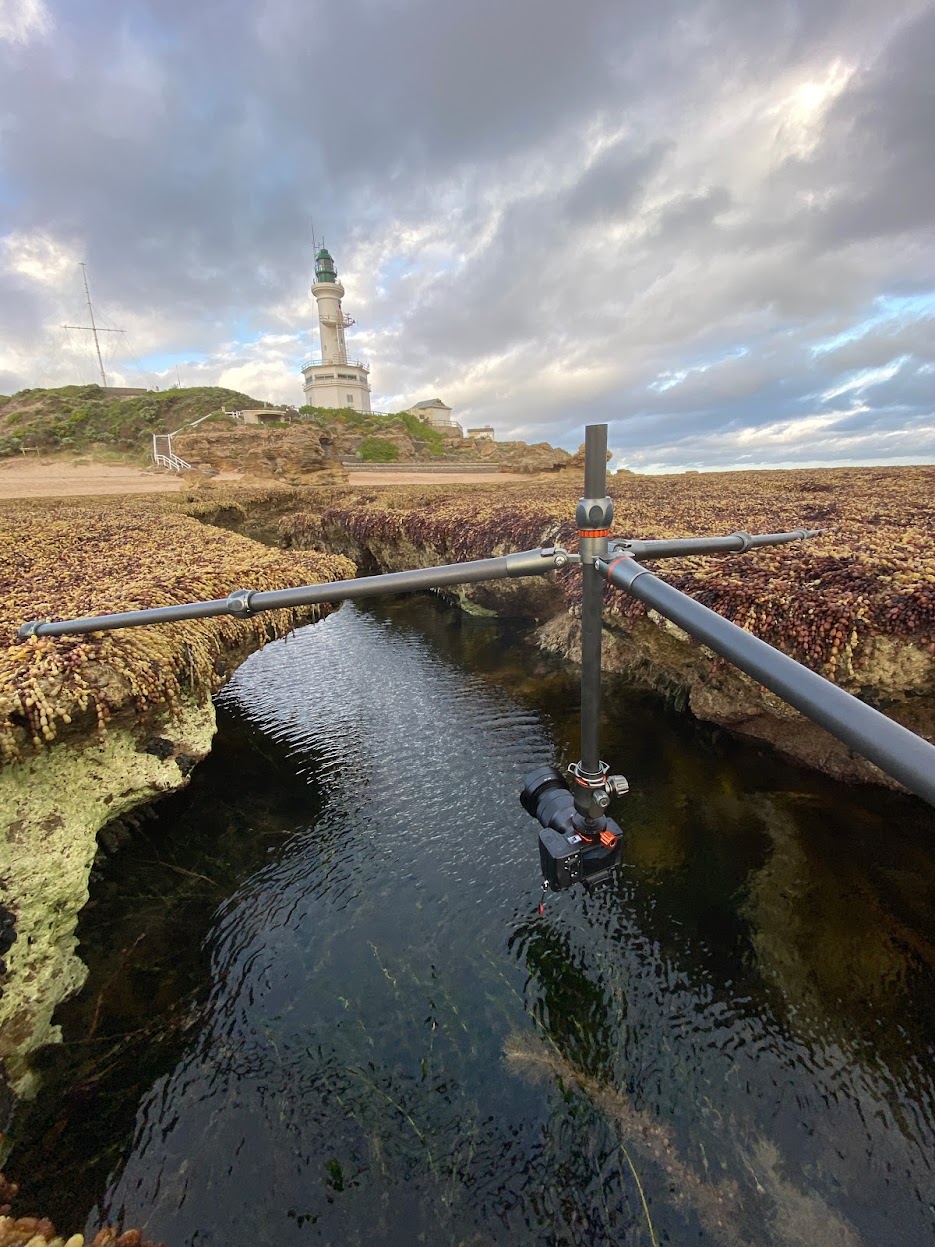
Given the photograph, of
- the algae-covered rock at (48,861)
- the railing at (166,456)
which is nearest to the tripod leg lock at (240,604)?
the algae-covered rock at (48,861)

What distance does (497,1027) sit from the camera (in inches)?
197

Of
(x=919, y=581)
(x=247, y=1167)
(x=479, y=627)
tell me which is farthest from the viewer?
(x=479, y=627)

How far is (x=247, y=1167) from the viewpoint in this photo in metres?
4.10

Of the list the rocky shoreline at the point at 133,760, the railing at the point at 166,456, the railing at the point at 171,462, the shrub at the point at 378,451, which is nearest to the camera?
the rocky shoreline at the point at 133,760

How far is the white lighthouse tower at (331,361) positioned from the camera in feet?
271

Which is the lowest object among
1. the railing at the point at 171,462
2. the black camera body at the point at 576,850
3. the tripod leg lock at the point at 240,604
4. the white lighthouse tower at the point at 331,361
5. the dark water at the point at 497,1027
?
the dark water at the point at 497,1027

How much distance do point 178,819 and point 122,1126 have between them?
3.99 m

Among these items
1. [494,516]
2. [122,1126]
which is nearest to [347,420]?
[494,516]

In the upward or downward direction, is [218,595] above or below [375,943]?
above

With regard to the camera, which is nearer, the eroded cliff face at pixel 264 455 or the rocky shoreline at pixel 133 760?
the rocky shoreline at pixel 133 760

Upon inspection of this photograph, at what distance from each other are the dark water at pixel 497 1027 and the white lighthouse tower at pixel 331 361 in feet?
282

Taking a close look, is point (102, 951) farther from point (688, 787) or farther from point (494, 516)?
point (494, 516)

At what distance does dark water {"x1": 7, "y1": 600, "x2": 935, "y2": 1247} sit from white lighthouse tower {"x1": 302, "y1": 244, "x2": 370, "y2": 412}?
85886 millimetres

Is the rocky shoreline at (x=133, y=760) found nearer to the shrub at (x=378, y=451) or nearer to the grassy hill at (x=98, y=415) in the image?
the shrub at (x=378, y=451)
